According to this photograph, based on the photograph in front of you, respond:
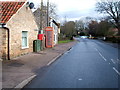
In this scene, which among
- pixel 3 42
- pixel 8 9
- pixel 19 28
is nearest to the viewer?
pixel 3 42

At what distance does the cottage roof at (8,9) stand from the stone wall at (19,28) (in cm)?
27

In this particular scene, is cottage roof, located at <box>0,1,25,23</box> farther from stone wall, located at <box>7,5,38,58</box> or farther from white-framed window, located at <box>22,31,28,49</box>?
white-framed window, located at <box>22,31,28,49</box>

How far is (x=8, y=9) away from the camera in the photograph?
1438cm

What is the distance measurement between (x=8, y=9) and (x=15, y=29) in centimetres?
166

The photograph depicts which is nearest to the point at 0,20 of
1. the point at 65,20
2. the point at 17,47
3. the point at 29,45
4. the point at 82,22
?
the point at 17,47

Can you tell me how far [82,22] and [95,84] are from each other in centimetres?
11062

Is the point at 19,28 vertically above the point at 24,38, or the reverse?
the point at 19,28

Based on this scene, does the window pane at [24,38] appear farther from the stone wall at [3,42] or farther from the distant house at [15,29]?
the stone wall at [3,42]

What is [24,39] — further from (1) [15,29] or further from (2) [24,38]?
(1) [15,29]

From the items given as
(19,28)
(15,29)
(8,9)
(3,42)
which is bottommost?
(3,42)

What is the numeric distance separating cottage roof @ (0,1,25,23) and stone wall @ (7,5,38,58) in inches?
10.7

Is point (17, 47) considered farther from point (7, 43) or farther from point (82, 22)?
point (82, 22)

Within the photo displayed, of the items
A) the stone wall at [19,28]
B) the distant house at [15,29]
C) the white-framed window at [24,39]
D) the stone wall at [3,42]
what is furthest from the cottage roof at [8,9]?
the white-framed window at [24,39]

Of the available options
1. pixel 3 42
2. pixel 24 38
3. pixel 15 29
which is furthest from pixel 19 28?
pixel 3 42
